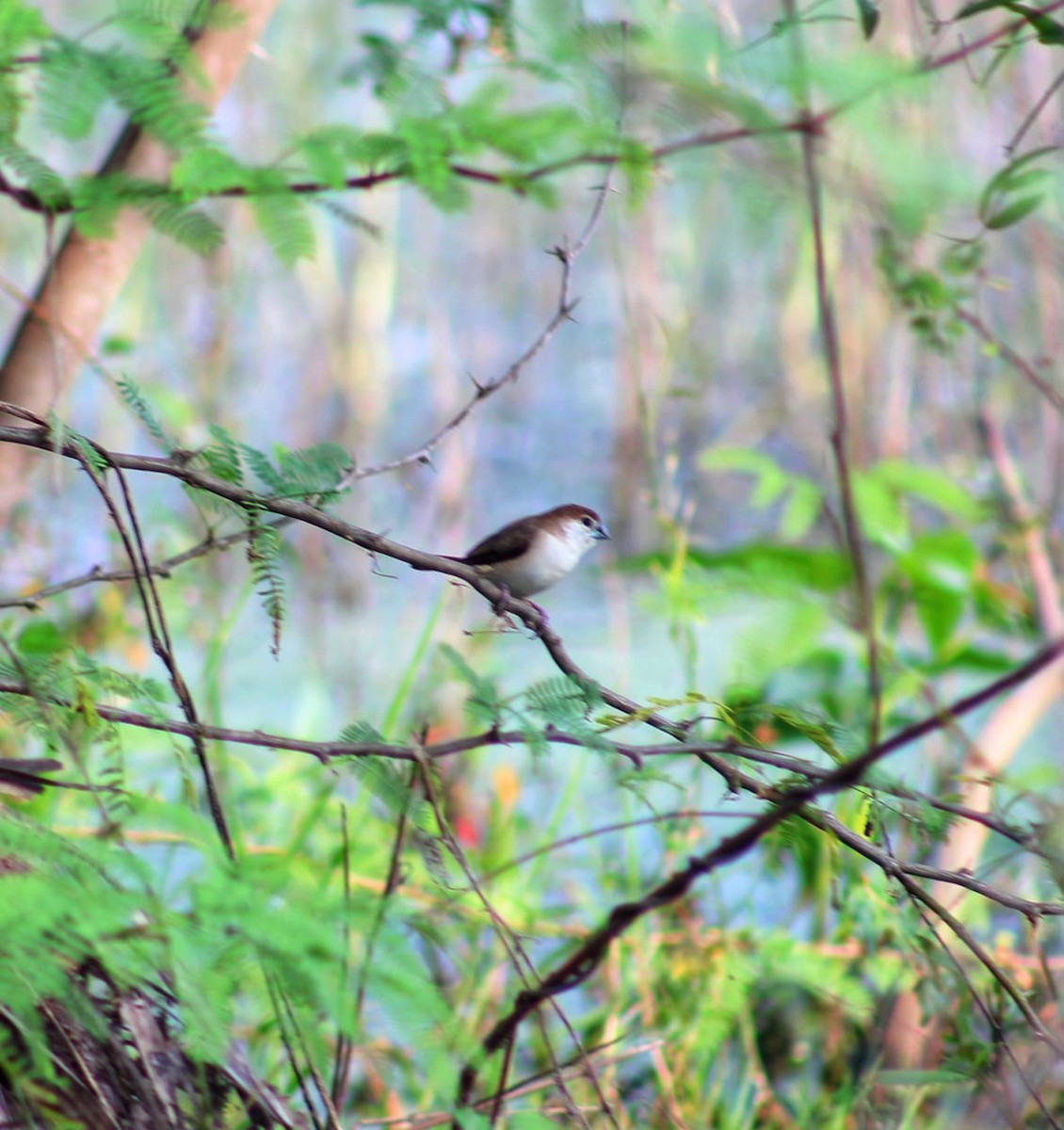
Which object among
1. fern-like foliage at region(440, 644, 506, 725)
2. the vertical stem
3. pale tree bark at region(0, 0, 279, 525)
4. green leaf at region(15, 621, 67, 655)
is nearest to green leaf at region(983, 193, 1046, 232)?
the vertical stem

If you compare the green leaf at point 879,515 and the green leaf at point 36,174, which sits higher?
the green leaf at point 36,174

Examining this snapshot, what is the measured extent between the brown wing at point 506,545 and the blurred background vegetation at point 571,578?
32 centimetres

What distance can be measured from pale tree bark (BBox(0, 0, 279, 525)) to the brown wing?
0.86 metres

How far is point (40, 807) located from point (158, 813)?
2.01 m

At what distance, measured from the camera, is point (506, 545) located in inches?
103

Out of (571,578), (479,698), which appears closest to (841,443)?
(479,698)

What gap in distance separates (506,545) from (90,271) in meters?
0.96

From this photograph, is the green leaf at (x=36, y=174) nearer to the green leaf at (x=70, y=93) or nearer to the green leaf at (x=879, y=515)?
the green leaf at (x=70, y=93)

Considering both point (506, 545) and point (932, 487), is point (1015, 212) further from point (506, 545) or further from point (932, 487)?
point (932, 487)

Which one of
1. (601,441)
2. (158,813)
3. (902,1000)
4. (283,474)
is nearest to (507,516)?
(601,441)

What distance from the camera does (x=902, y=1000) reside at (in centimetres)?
316

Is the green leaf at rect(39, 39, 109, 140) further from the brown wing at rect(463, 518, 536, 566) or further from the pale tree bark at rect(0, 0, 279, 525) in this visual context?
the brown wing at rect(463, 518, 536, 566)

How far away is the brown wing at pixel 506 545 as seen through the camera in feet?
8.52

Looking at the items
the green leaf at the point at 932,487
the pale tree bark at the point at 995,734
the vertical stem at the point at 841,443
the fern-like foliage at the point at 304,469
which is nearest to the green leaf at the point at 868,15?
the vertical stem at the point at 841,443
